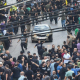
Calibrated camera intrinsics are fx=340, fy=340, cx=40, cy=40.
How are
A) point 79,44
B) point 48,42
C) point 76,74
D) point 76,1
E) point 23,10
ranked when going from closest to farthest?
point 76,74, point 79,44, point 48,42, point 23,10, point 76,1

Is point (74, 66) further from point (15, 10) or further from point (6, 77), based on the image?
point (15, 10)

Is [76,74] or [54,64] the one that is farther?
[54,64]

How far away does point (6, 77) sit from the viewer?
15.8 meters

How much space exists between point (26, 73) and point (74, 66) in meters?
2.22

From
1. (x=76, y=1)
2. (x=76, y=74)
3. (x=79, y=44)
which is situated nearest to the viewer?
(x=76, y=74)

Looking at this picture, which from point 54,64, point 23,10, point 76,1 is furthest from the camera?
point 76,1

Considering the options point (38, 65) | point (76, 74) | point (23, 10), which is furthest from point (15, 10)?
point (76, 74)

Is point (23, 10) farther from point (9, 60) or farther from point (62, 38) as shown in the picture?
point (9, 60)

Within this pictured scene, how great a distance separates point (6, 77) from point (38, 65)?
6.11 ft

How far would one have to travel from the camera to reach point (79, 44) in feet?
63.0

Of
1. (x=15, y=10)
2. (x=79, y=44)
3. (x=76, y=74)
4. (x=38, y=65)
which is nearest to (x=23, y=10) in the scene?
(x=15, y=10)

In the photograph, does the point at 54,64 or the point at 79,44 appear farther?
the point at 79,44

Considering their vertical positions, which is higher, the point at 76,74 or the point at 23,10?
the point at 23,10

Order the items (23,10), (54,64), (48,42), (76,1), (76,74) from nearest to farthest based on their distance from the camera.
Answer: (76,74) → (54,64) → (48,42) → (23,10) → (76,1)
